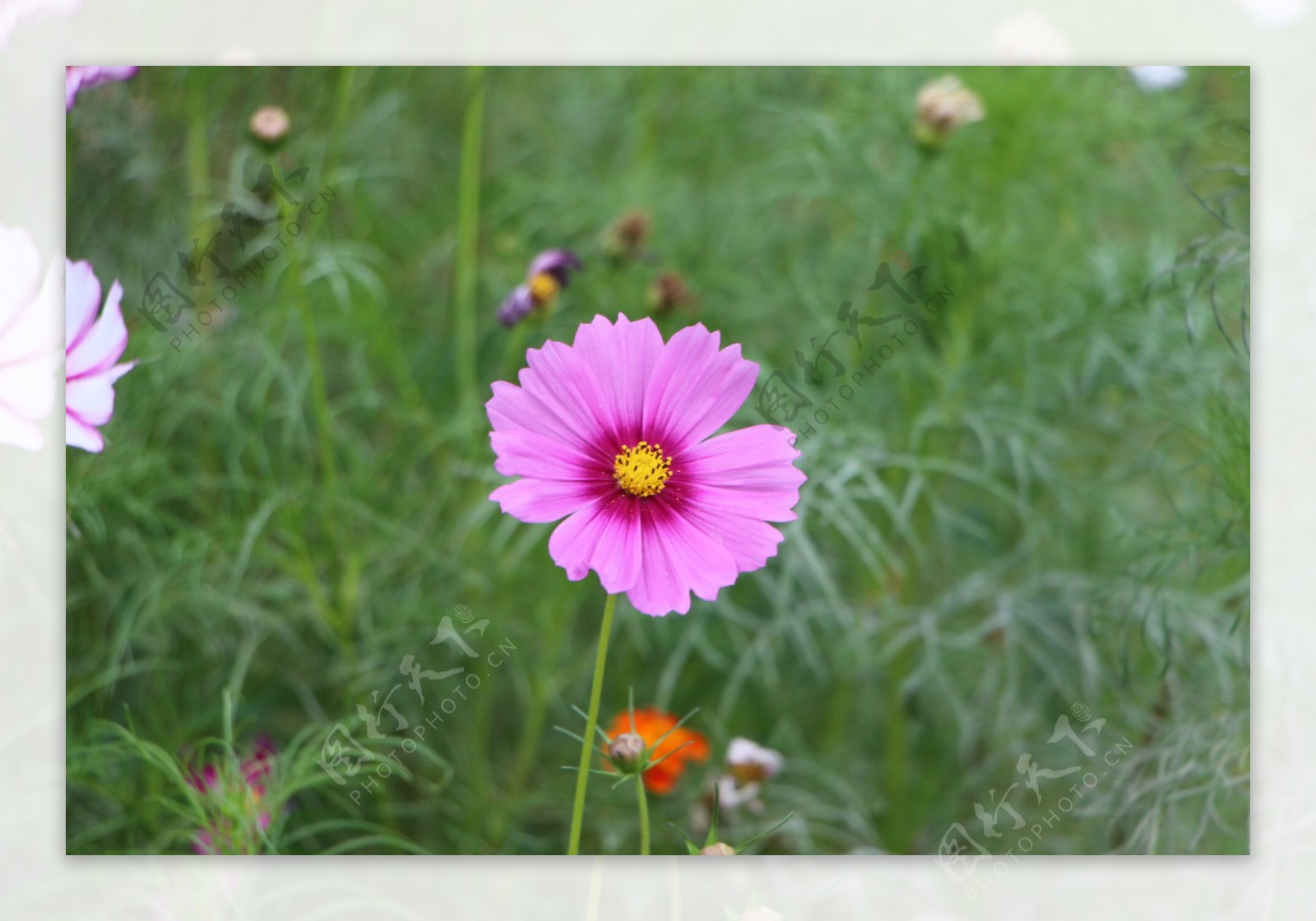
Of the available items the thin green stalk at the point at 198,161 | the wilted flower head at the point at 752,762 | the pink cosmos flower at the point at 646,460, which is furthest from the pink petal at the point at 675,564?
the thin green stalk at the point at 198,161

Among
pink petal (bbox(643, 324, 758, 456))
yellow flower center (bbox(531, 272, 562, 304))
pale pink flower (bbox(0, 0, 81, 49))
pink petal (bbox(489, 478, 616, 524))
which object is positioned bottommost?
pink petal (bbox(489, 478, 616, 524))

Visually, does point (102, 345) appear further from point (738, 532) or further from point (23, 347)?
point (738, 532)

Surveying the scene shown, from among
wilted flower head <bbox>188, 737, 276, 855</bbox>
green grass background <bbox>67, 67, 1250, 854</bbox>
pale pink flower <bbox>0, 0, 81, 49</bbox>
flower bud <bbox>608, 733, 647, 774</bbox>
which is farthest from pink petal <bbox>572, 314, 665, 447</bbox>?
pale pink flower <bbox>0, 0, 81, 49</bbox>

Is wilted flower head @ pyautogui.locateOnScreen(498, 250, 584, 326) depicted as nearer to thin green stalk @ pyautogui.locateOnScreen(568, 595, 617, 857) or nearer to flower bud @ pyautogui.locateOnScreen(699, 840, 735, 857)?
thin green stalk @ pyautogui.locateOnScreen(568, 595, 617, 857)

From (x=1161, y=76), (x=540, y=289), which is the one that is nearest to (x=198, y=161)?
(x=540, y=289)

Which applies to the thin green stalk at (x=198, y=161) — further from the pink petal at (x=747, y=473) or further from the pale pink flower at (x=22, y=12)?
the pink petal at (x=747, y=473)

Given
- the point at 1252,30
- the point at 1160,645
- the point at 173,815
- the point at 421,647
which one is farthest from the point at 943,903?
the point at 1252,30
